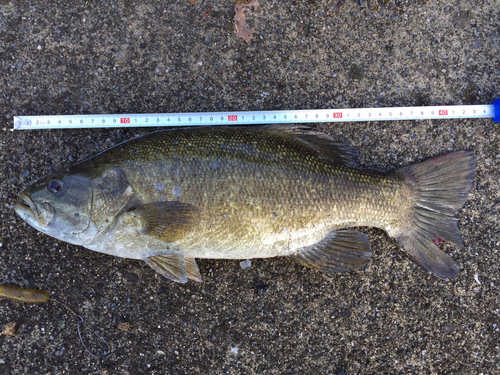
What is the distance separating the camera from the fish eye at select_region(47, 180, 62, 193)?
2.33 m

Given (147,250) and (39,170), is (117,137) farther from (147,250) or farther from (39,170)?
(147,250)

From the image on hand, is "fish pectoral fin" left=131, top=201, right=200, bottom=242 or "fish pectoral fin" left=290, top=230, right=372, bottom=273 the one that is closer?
"fish pectoral fin" left=131, top=201, right=200, bottom=242

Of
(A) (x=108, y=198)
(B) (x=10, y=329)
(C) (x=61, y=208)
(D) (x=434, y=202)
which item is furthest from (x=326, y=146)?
(B) (x=10, y=329)

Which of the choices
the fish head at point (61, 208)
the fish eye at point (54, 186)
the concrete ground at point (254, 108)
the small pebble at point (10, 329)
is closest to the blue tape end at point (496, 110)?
the concrete ground at point (254, 108)

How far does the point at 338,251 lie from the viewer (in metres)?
2.61

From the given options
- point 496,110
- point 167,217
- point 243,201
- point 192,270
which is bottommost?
point 192,270

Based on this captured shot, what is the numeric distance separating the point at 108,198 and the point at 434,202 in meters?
2.47

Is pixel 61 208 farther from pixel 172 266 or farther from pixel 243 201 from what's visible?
pixel 243 201

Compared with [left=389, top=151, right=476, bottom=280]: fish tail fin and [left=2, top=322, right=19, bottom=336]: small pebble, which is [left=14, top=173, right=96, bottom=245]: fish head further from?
[left=389, top=151, right=476, bottom=280]: fish tail fin

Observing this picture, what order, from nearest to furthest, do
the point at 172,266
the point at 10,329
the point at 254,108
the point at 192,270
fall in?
1. the point at 172,266
2. the point at 192,270
3. the point at 10,329
4. the point at 254,108

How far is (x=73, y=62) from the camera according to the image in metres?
2.86

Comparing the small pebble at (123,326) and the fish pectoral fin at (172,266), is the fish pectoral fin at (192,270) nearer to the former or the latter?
the fish pectoral fin at (172,266)

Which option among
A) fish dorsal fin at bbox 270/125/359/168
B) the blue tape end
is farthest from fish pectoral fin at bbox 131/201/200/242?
the blue tape end

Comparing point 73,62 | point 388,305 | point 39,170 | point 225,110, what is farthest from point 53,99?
point 388,305
